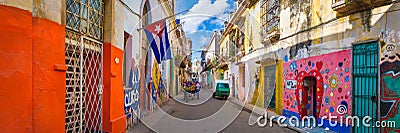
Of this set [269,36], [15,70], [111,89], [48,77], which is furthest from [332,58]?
[15,70]

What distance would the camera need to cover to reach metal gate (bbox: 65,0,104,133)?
505 centimetres

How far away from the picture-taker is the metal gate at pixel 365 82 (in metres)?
6.68

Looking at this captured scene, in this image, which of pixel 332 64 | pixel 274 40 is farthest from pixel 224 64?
pixel 332 64

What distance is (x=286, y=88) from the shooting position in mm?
11578

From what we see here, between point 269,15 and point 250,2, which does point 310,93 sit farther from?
point 250,2

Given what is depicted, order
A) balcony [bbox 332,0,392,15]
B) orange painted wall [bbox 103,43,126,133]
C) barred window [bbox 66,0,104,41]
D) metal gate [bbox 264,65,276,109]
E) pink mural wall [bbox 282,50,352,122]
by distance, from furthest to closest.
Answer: metal gate [bbox 264,65,276,109], pink mural wall [bbox 282,50,352,122], balcony [bbox 332,0,392,15], orange painted wall [bbox 103,43,126,133], barred window [bbox 66,0,104,41]

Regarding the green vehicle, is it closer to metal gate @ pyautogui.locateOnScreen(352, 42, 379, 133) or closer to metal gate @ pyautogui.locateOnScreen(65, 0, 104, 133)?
metal gate @ pyautogui.locateOnScreen(352, 42, 379, 133)

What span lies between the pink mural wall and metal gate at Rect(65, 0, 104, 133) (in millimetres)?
6493

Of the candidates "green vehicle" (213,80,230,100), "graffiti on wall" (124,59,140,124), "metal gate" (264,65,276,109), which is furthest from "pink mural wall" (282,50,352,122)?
"green vehicle" (213,80,230,100)

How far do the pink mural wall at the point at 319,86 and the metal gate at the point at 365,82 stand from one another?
22cm

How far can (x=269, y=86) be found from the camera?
14055 millimetres

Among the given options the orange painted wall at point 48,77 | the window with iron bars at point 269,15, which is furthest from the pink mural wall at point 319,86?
the orange painted wall at point 48,77

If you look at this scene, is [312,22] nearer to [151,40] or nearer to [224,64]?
[151,40]

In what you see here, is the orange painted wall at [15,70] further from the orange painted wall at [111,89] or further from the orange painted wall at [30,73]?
the orange painted wall at [111,89]
